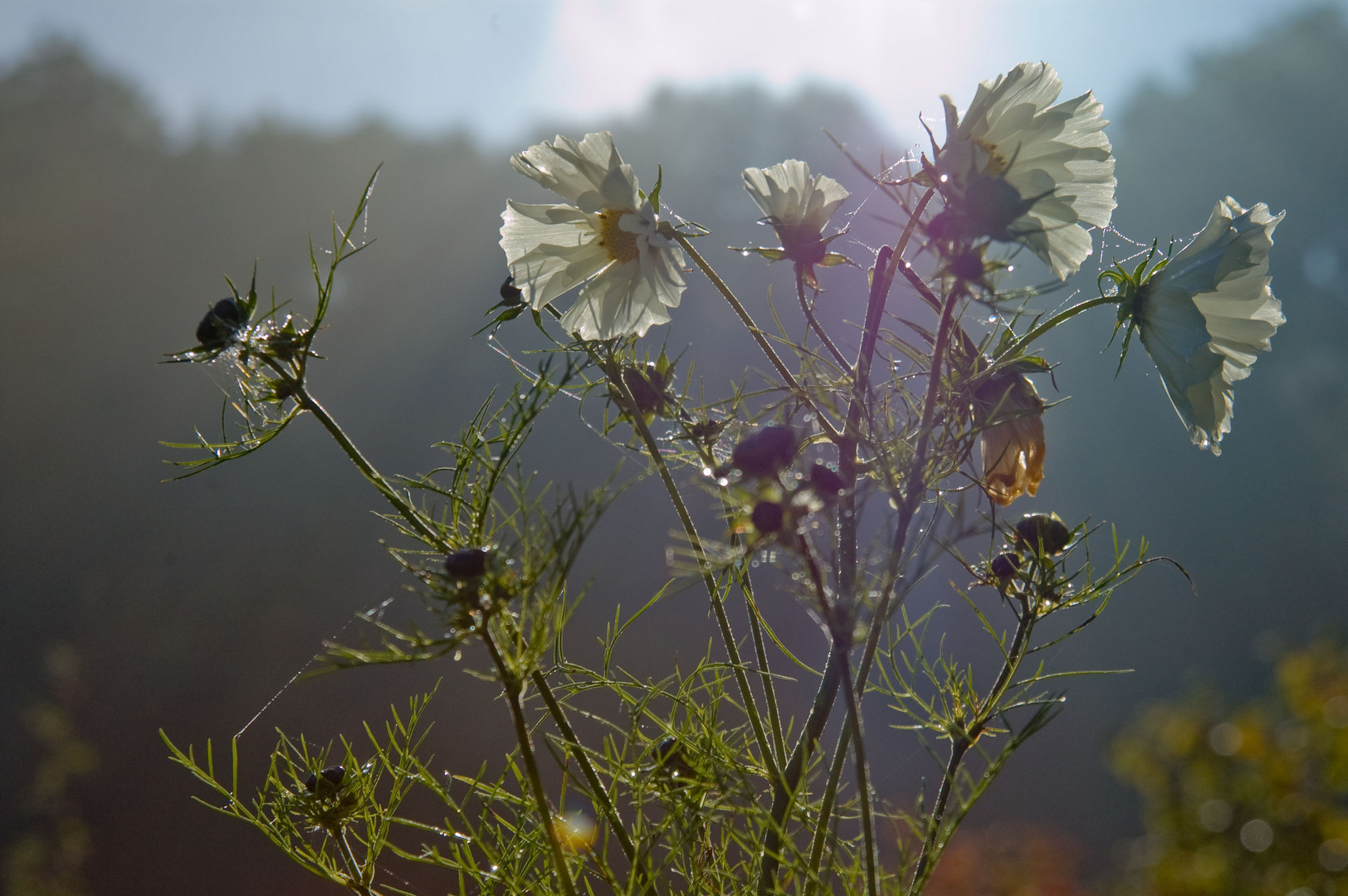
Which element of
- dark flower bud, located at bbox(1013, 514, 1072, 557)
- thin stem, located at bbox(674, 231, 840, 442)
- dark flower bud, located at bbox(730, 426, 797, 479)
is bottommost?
dark flower bud, located at bbox(1013, 514, 1072, 557)

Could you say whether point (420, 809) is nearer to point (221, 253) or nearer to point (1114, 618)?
point (1114, 618)

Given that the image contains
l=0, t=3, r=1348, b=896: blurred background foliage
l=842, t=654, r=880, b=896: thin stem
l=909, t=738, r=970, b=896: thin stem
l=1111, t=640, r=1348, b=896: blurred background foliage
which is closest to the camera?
l=842, t=654, r=880, b=896: thin stem

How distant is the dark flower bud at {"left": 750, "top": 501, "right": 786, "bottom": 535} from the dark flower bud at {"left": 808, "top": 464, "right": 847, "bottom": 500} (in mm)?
13

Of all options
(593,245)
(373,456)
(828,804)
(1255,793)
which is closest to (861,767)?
(828,804)

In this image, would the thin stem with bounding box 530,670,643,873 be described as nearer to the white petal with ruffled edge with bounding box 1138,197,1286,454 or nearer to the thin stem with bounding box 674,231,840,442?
the thin stem with bounding box 674,231,840,442

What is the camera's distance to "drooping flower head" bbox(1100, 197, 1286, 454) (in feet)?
1.16

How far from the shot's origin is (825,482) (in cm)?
26

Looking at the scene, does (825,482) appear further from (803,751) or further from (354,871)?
(354,871)

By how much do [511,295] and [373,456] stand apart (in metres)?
3.78

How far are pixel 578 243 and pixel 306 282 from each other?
4.76m

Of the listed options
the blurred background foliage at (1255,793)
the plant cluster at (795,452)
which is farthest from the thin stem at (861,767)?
the blurred background foliage at (1255,793)

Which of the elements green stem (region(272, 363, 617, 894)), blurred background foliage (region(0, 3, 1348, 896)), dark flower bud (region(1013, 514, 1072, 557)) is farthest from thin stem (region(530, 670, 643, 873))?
blurred background foliage (region(0, 3, 1348, 896))

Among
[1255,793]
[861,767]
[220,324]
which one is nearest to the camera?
[861,767]

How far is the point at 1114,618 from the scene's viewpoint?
404cm
